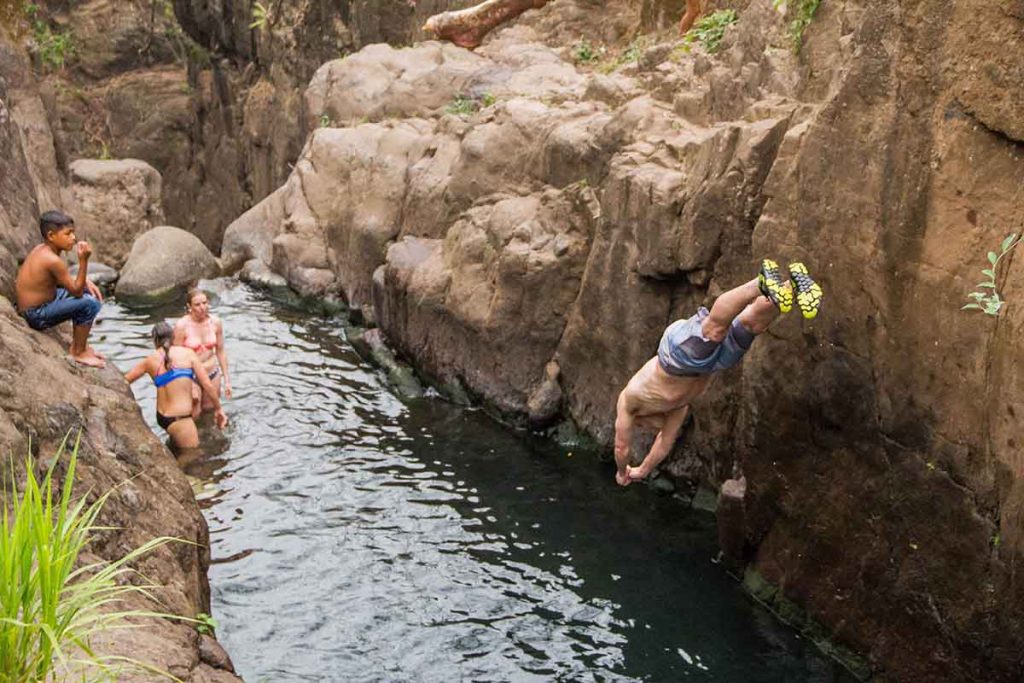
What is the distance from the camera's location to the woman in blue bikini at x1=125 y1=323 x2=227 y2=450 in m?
13.1

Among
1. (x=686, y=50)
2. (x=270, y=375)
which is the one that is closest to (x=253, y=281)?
(x=270, y=375)

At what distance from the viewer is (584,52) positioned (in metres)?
20.8

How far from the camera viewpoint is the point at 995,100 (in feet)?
24.9

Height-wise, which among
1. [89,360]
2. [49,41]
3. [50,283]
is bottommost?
[89,360]

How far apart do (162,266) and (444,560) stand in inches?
479

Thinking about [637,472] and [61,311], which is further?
[61,311]

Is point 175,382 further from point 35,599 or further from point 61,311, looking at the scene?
point 35,599

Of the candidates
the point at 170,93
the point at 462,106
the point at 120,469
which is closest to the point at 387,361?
the point at 462,106

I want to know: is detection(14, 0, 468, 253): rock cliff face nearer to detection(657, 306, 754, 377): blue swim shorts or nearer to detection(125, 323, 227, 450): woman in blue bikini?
detection(125, 323, 227, 450): woman in blue bikini

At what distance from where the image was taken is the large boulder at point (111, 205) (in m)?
23.3

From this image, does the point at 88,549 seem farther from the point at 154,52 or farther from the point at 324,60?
the point at 154,52

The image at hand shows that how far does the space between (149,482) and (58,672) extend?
3.41m

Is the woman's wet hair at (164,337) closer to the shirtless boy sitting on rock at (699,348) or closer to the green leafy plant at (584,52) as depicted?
the shirtless boy sitting on rock at (699,348)

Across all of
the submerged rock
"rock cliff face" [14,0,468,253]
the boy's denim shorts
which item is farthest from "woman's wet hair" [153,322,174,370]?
"rock cliff face" [14,0,468,253]
